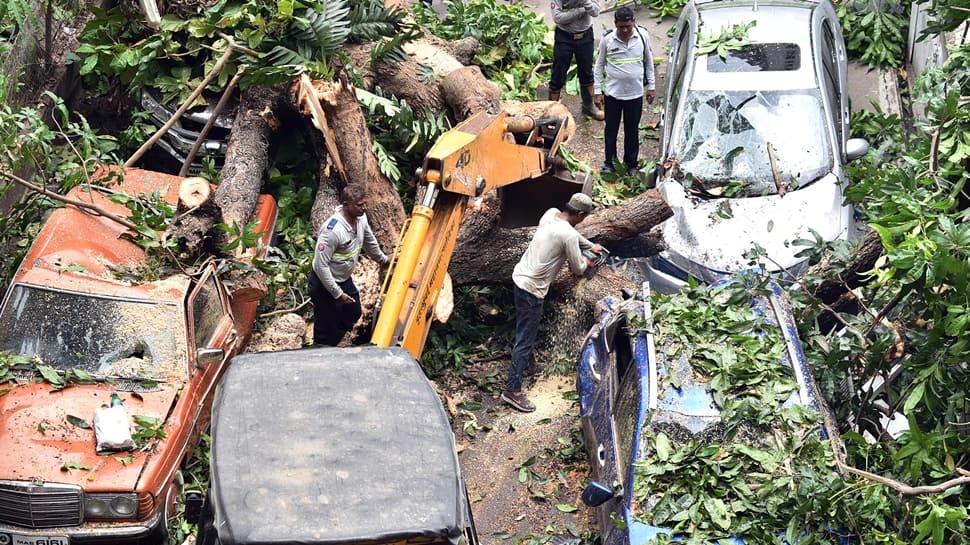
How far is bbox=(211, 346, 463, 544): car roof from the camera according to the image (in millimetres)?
4949

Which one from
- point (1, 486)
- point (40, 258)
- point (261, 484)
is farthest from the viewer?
point (40, 258)

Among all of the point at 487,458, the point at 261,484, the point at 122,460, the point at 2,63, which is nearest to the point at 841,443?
the point at 487,458

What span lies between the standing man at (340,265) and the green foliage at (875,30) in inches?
336

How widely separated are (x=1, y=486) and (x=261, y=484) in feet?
9.15

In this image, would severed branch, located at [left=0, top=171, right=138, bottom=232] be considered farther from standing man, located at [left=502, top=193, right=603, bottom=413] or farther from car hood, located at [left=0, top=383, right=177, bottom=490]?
standing man, located at [left=502, top=193, right=603, bottom=413]

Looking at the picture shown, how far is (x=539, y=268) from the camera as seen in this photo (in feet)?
31.2

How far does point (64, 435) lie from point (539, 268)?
390 centimetres

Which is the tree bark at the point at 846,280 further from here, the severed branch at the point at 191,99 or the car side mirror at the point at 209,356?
the severed branch at the point at 191,99

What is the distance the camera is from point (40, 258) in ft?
28.0

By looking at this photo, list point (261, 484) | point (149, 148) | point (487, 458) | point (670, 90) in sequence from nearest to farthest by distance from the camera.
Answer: point (261, 484) < point (487, 458) < point (149, 148) < point (670, 90)

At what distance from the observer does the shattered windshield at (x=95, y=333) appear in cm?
798

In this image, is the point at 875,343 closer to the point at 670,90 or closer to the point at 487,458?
the point at 487,458

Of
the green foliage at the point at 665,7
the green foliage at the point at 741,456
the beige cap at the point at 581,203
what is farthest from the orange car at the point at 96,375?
the green foliage at the point at 665,7

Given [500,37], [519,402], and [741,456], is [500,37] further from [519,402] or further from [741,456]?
[741,456]
